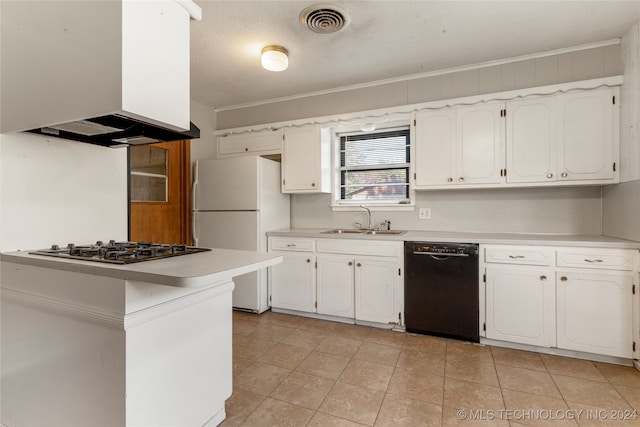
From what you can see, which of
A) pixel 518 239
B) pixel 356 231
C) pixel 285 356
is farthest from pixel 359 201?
pixel 285 356

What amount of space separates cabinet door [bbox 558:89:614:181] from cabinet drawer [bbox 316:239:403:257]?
1.46 meters

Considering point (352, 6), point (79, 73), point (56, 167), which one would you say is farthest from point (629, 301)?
point (56, 167)

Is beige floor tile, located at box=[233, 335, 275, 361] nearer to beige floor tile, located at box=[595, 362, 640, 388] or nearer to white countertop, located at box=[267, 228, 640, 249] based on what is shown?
white countertop, located at box=[267, 228, 640, 249]

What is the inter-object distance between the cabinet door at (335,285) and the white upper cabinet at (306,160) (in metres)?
0.82

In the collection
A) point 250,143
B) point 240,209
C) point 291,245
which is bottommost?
point 291,245

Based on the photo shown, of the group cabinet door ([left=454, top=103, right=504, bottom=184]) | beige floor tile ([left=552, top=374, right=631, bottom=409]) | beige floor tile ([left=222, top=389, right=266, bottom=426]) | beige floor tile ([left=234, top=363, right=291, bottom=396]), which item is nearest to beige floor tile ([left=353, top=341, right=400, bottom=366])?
beige floor tile ([left=234, top=363, right=291, bottom=396])

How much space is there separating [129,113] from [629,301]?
317 centimetres

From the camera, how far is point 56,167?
161cm

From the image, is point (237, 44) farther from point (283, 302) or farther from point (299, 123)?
point (283, 302)

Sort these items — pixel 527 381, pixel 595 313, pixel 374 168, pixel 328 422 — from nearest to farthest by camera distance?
pixel 328 422
pixel 527 381
pixel 595 313
pixel 374 168

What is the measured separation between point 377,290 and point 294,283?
2.88 ft

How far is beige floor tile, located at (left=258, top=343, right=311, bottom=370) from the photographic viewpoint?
7.32 ft

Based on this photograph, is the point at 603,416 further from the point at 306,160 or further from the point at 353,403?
the point at 306,160

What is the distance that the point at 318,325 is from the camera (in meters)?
2.97
